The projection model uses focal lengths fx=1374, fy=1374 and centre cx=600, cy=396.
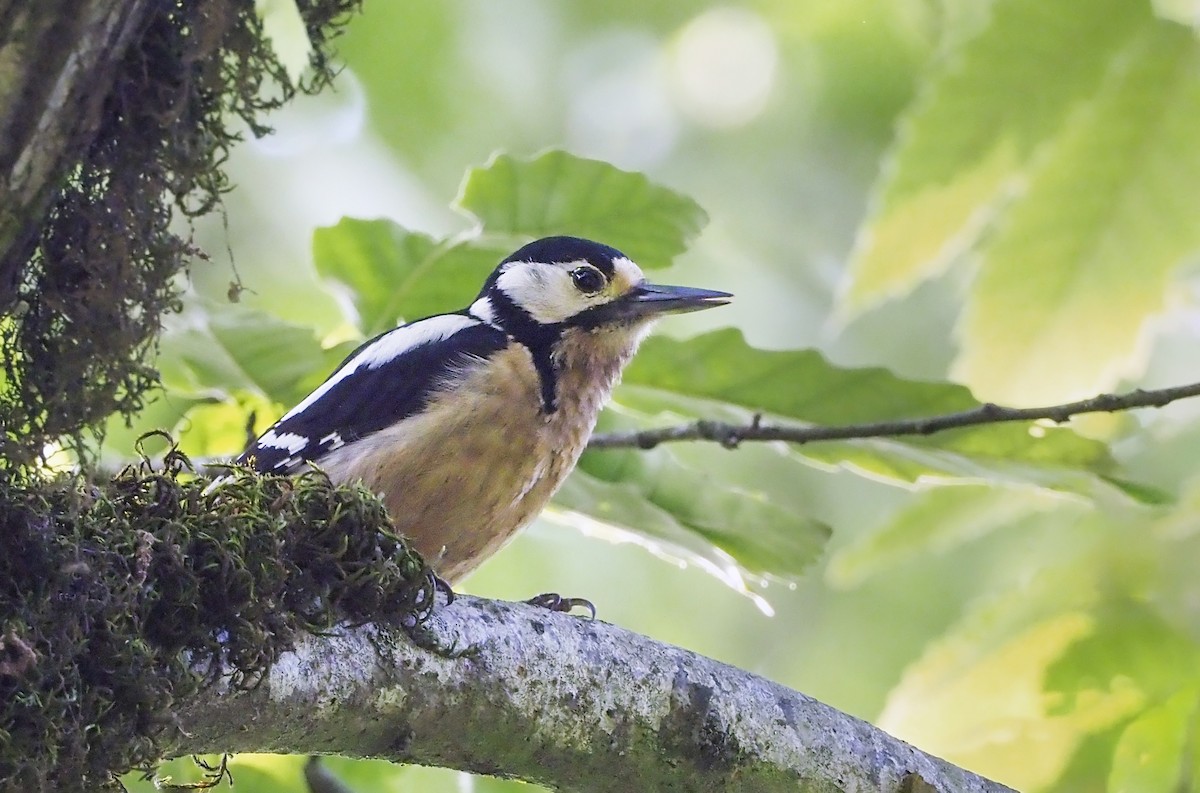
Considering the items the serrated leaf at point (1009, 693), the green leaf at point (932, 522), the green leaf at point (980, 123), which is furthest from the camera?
the green leaf at point (932, 522)

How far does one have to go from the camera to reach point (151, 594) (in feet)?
4.31

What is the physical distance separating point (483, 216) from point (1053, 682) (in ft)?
4.27

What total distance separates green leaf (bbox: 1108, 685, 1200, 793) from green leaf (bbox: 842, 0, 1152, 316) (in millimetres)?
770

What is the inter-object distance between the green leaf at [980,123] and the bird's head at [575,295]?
544 millimetres

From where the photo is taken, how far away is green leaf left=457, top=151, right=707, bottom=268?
2537 millimetres

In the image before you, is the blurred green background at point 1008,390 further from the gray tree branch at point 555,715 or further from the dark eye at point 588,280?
the gray tree branch at point 555,715

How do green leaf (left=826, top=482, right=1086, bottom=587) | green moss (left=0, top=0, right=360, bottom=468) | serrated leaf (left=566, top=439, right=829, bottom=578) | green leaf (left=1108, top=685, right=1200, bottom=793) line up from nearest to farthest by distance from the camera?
green moss (left=0, top=0, right=360, bottom=468) → green leaf (left=1108, top=685, right=1200, bottom=793) → serrated leaf (left=566, top=439, right=829, bottom=578) → green leaf (left=826, top=482, right=1086, bottom=587)

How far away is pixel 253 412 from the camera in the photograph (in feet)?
9.08

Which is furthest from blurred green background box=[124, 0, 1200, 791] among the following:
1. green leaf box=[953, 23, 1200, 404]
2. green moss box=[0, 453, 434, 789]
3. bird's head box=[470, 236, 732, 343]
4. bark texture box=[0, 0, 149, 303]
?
green moss box=[0, 453, 434, 789]

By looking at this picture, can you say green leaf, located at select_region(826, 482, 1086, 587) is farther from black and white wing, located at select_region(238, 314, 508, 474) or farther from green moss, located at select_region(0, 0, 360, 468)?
green moss, located at select_region(0, 0, 360, 468)

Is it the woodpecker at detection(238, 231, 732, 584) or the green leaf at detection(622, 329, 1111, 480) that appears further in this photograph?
the green leaf at detection(622, 329, 1111, 480)

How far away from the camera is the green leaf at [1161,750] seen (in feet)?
6.68

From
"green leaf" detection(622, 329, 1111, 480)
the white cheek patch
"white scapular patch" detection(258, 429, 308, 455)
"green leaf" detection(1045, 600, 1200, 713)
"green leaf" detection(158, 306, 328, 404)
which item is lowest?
"white scapular patch" detection(258, 429, 308, 455)

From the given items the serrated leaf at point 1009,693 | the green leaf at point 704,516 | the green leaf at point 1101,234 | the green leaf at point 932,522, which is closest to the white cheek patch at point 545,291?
the green leaf at point 704,516
